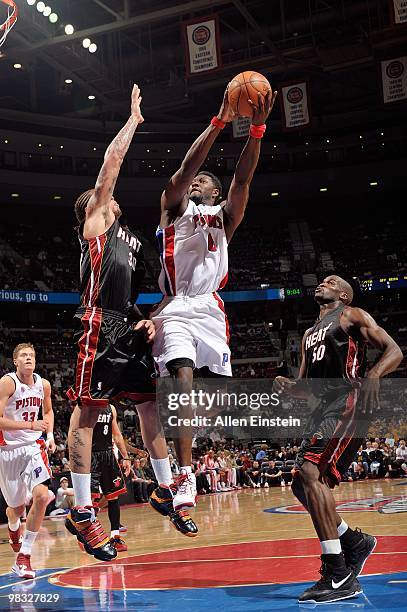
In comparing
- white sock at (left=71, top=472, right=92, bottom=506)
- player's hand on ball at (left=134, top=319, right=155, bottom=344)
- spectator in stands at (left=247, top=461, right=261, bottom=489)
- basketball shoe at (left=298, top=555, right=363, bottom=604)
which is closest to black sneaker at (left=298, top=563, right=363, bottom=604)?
basketball shoe at (left=298, top=555, right=363, bottom=604)

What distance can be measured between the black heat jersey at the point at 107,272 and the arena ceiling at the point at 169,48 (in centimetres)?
1385

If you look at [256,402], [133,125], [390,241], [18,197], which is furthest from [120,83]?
[133,125]

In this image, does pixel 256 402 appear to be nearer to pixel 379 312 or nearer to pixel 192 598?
pixel 192 598

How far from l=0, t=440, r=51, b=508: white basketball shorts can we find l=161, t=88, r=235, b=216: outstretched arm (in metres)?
3.74

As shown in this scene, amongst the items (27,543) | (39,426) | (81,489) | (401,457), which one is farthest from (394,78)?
(81,489)

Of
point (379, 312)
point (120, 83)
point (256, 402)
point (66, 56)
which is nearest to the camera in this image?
point (256, 402)

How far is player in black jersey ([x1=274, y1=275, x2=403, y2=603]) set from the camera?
597 centimetres

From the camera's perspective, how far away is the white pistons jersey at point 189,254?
5.38 m

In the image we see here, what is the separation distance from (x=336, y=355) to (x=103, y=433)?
3.76m

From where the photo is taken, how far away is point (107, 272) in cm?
536

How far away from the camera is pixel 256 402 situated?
27.7 ft

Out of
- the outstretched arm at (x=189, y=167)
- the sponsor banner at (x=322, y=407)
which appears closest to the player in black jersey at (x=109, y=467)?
the sponsor banner at (x=322, y=407)

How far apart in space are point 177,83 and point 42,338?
36.9ft

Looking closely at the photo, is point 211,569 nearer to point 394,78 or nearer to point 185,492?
point 185,492
